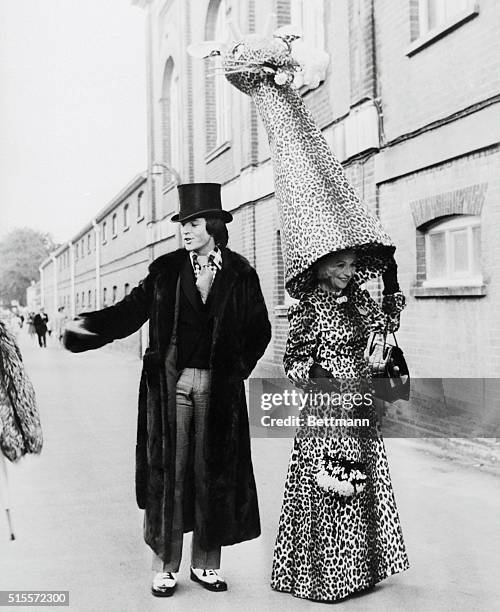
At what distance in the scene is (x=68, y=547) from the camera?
10.1 ft

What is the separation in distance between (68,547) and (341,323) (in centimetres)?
142

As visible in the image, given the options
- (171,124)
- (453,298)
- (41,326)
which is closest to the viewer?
(41,326)

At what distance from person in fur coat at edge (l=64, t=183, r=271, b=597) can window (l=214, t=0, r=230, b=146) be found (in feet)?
2.74

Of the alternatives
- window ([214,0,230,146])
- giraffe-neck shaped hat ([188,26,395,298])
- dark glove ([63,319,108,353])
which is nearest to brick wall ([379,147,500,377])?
window ([214,0,230,146])

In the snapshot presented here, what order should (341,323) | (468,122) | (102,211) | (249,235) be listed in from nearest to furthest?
1. (341,323)
2. (249,235)
3. (102,211)
4. (468,122)

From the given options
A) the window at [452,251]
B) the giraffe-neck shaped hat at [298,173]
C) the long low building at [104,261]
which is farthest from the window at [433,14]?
the long low building at [104,261]

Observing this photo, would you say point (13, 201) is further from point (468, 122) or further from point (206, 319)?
point (468, 122)

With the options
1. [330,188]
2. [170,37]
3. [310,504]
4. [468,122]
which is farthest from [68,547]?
[468,122]

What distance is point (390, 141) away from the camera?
423 cm

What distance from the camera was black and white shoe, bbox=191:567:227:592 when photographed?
2773mm

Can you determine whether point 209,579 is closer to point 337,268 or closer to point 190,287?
point 190,287

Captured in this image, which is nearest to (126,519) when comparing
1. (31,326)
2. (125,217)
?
(31,326)

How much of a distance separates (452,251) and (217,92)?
1.59 m

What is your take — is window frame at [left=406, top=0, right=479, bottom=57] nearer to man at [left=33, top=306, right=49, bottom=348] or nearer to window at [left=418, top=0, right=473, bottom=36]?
window at [left=418, top=0, right=473, bottom=36]
